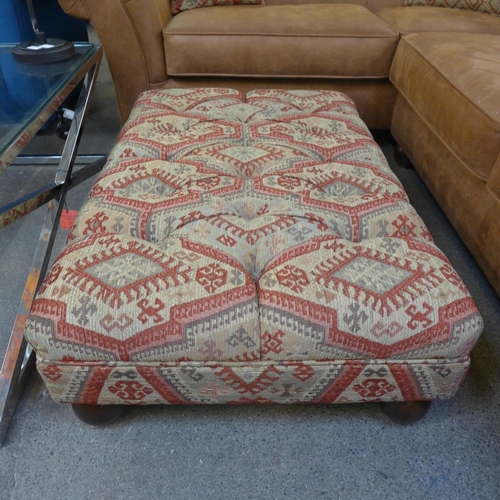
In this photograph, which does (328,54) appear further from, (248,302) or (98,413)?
(98,413)

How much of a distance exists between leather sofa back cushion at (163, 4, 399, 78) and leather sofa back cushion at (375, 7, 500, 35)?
0.09 m

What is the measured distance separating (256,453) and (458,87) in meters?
0.97

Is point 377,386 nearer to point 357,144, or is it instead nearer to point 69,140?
point 357,144

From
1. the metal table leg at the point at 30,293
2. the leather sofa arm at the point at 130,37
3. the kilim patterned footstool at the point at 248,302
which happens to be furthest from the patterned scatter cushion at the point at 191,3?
the kilim patterned footstool at the point at 248,302

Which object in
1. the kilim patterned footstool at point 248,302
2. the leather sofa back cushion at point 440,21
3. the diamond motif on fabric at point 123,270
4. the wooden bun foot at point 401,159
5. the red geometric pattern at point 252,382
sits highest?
the leather sofa back cushion at point 440,21

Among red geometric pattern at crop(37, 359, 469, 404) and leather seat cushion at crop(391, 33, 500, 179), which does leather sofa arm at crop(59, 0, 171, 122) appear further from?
red geometric pattern at crop(37, 359, 469, 404)

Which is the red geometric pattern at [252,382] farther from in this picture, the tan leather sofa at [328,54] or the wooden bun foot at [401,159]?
the wooden bun foot at [401,159]

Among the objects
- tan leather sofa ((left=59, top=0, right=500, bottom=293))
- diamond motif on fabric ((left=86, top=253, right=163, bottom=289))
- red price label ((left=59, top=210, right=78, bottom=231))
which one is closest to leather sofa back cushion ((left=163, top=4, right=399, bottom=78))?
tan leather sofa ((left=59, top=0, right=500, bottom=293))

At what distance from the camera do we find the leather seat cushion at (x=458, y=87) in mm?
1038

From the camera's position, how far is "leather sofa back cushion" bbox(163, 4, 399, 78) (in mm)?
1546

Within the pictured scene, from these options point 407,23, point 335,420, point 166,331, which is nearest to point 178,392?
point 166,331

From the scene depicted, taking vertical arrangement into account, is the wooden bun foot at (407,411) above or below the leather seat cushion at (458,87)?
below

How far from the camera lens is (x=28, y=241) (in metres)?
1.29

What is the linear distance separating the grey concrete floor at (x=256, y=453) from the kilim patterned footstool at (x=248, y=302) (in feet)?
0.21
